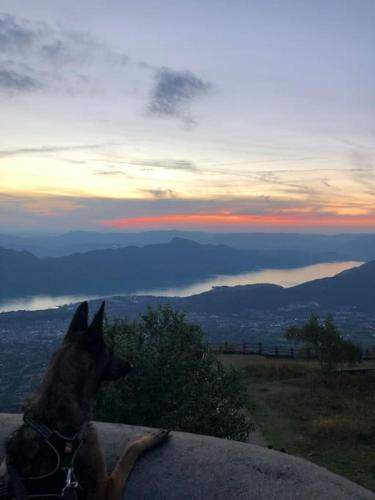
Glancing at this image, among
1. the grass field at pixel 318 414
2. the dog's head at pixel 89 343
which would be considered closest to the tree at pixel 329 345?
the grass field at pixel 318 414

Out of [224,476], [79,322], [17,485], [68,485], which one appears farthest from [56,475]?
[224,476]

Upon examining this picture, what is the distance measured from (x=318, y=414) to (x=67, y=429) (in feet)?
78.1

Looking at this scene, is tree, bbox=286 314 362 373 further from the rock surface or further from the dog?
the dog

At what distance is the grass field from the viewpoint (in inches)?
766

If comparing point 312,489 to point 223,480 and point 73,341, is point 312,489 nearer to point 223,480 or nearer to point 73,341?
point 223,480

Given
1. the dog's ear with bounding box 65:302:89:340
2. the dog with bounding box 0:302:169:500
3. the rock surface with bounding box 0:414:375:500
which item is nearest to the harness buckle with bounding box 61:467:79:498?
the dog with bounding box 0:302:169:500

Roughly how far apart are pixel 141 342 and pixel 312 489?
8702 mm

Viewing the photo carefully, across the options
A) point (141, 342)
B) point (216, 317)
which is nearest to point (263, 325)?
point (216, 317)

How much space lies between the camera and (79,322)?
540 cm

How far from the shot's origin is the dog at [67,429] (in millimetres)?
5035

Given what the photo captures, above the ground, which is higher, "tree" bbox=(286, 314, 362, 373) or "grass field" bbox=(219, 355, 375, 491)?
"tree" bbox=(286, 314, 362, 373)

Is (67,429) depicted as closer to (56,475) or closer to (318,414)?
(56,475)

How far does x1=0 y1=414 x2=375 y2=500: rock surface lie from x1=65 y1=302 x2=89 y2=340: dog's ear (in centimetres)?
258

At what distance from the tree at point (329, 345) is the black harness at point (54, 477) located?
33.2m
